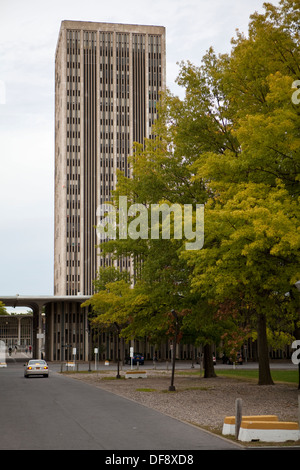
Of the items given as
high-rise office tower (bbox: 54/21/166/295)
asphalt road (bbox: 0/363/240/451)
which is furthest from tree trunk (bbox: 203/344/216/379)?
high-rise office tower (bbox: 54/21/166/295)

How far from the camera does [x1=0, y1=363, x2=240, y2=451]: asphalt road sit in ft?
42.7

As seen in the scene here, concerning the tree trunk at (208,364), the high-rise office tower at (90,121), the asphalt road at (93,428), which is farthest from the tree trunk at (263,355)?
the high-rise office tower at (90,121)

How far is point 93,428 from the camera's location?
15.8 metres

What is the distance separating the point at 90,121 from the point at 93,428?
11945cm

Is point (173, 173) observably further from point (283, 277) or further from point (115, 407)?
point (115, 407)

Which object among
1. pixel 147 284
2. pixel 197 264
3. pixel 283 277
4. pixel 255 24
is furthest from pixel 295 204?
pixel 147 284

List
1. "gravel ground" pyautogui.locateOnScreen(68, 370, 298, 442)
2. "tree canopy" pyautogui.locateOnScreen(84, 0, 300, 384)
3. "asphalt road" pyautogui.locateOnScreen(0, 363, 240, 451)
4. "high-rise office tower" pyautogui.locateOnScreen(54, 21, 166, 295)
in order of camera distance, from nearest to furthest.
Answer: "asphalt road" pyautogui.locateOnScreen(0, 363, 240, 451) < "gravel ground" pyautogui.locateOnScreen(68, 370, 298, 442) < "tree canopy" pyautogui.locateOnScreen(84, 0, 300, 384) < "high-rise office tower" pyautogui.locateOnScreen(54, 21, 166, 295)

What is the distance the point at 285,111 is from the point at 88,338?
7364 centimetres

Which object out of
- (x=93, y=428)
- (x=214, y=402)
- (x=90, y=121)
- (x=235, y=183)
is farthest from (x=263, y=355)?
(x=90, y=121)

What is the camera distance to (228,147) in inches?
1200

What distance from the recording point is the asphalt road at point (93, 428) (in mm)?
13000

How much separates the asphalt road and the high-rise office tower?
Answer: 107444 millimetres

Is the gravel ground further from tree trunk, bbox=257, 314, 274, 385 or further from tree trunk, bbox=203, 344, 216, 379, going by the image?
tree trunk, bbox=203, 344, 216, 379

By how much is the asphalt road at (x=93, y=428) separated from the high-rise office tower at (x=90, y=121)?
107 m
